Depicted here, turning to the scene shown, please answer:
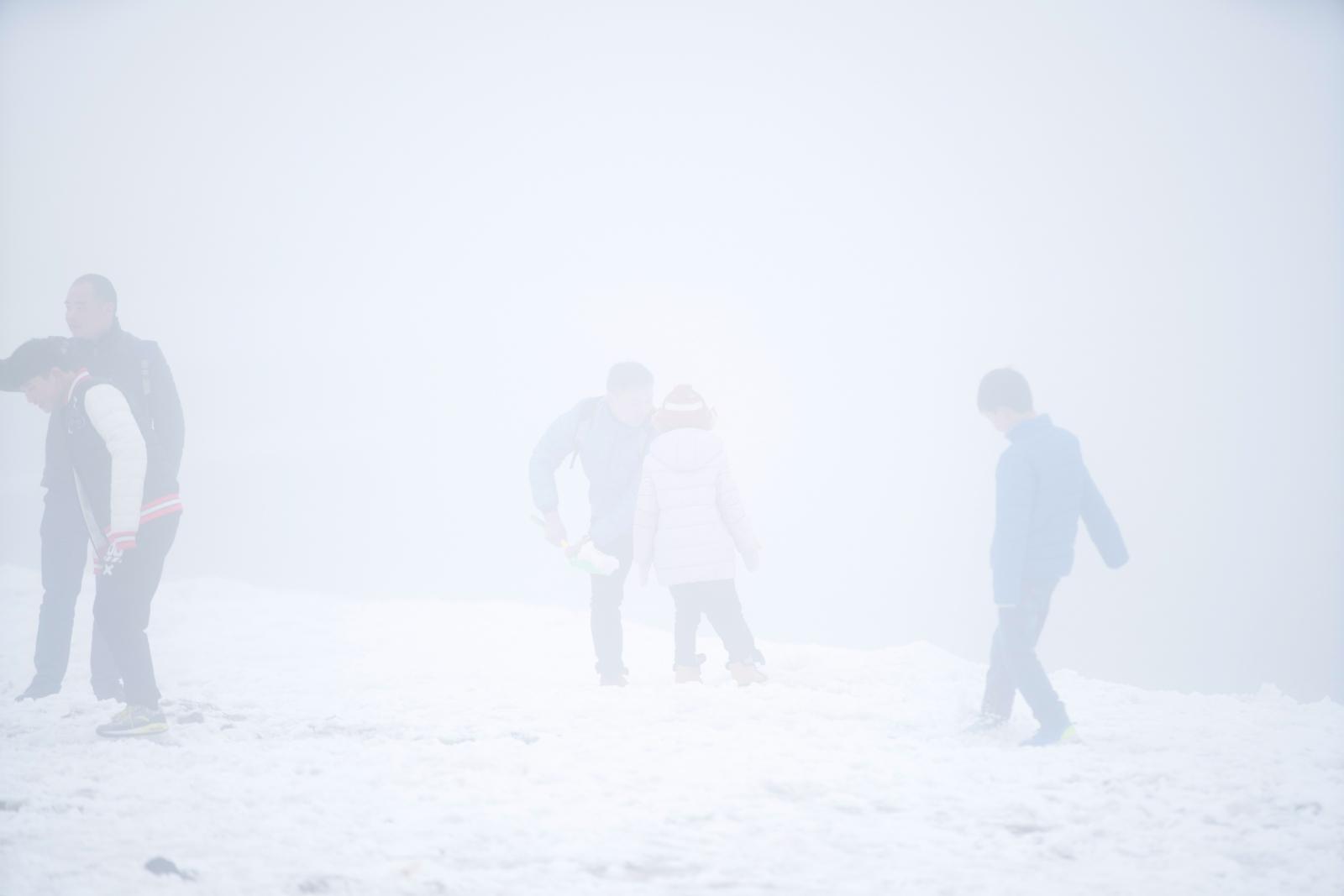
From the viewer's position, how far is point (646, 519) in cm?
718

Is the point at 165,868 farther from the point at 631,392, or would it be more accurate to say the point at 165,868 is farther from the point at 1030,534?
the point at 631,392

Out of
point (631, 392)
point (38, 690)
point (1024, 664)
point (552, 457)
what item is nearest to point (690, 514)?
point (631, 392)

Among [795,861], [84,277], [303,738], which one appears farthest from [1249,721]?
[84,277]

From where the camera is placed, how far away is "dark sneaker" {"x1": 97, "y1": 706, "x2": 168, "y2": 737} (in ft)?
17.8

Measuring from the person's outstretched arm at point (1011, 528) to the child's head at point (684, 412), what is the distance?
7.33ft

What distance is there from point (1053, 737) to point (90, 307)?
602 cm

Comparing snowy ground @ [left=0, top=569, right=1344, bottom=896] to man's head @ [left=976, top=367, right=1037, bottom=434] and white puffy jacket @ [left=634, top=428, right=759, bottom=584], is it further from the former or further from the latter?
man's head @ [left=976, top=367, right=1037, bottom=434]

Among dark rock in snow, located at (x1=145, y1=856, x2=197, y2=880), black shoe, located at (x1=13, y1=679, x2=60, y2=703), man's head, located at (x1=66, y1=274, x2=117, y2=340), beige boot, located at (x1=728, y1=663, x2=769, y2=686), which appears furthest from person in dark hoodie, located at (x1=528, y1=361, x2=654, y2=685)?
dark rock in snow, located at (x1=145, y1=856, x2=197, y2=880)

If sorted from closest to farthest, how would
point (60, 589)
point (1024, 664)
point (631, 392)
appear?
point (1024, 664)
point (60, 589)
point (631, 392)

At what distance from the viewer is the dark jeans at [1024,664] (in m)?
5.44

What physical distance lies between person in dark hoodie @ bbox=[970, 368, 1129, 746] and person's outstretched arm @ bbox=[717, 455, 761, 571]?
1.83 m

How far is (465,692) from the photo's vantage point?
23.4ft

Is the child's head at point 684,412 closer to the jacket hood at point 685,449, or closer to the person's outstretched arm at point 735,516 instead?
the jacket hood at point 685,449

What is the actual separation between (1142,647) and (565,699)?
105 meters
